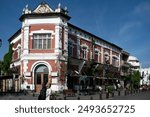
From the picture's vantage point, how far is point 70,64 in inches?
765

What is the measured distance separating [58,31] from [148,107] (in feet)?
47.5

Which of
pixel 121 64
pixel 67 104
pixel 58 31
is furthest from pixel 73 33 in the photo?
pixel 67 104

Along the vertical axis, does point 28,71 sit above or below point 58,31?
below

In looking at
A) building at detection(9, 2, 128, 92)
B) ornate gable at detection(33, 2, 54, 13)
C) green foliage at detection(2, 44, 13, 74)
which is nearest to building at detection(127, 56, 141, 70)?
building at detection(9, 2, 128, 92)

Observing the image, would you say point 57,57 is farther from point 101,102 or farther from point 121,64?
point 101,102

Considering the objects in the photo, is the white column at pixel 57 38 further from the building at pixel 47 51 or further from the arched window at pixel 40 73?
the arched window at pixel 40 73

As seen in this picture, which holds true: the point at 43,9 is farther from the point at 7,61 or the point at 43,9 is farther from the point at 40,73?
the point at 40,73

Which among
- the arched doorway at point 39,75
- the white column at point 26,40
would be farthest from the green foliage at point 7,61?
the arched doorway at point 39,75

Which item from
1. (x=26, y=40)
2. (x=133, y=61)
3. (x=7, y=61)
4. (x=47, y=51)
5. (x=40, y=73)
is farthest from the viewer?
(x=133, y=61)

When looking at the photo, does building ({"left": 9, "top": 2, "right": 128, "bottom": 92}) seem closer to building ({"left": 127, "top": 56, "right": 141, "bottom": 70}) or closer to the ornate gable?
the ornate gable

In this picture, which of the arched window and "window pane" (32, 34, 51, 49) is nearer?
the arched window

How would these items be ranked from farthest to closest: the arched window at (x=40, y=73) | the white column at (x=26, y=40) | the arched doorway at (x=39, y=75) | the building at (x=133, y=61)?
the white column at (x=26, y=40) < the arched window at (x=40, y=73) < the arched doorway at (x=39, y=75) < the building at (x=133, y=61)

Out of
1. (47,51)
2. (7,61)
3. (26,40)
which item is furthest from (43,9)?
(7,61)

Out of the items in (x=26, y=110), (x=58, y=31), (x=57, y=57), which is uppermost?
(x=58, y=31)
